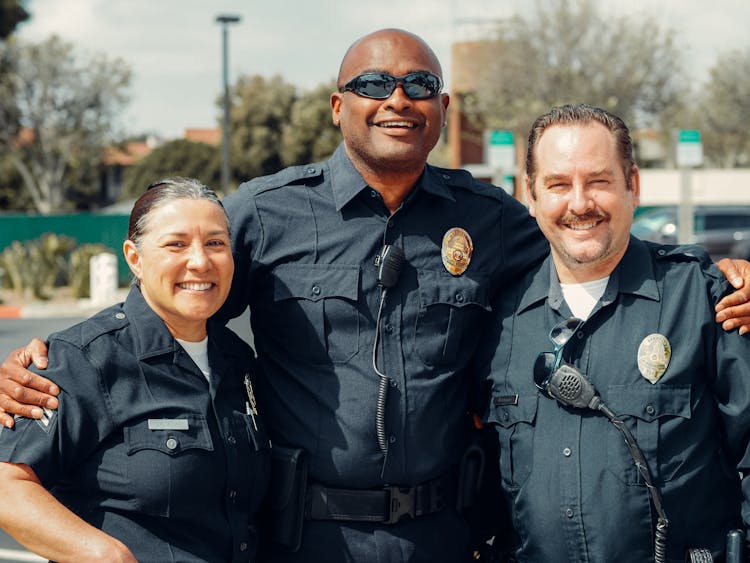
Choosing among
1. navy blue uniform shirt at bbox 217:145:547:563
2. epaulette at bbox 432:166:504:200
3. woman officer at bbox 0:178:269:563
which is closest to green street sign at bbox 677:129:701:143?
epaulette at bbox 432:166:504:200

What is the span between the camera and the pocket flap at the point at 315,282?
3186mm

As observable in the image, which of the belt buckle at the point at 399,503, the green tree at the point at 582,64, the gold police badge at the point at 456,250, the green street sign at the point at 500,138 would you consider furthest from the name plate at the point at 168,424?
the green tree at the point at 582,64

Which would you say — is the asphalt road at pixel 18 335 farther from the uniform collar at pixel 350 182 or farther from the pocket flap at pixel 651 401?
the pocket flap at pixel 651 401

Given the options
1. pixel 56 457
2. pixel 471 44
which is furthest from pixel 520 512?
pixel 471 44

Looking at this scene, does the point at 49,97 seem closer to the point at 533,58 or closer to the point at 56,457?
the point at 533,58

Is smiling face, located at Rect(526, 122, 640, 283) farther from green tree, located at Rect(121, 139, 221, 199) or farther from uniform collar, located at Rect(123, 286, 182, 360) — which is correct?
green tree, located at Rect(121, 139, 221, 199)

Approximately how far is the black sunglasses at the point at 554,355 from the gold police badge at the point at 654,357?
205mm

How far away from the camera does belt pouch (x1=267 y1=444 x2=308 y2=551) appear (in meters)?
3.04

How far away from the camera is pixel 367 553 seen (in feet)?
10.1

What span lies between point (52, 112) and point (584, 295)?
43.7m

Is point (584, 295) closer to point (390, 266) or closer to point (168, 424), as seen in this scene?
point (390, 266)

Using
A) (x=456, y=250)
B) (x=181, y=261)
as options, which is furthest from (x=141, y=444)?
(x=456, y=250)

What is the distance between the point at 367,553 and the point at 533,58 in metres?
27.8

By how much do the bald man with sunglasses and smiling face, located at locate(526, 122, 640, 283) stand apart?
0.51 m
